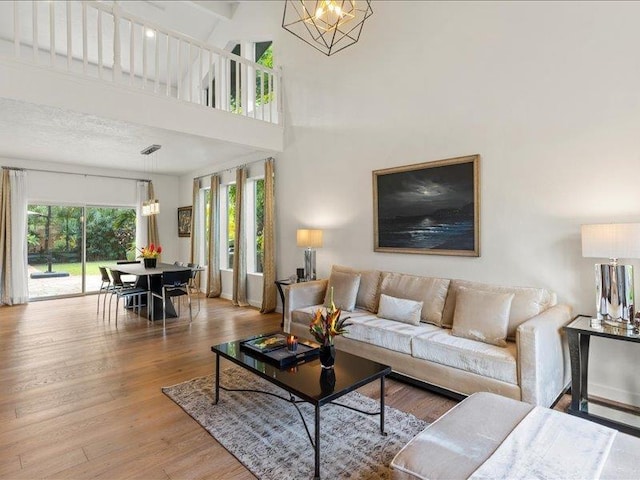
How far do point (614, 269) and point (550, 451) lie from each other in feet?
5.88

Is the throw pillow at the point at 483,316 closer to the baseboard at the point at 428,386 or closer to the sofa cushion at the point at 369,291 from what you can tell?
the baseboard at the point at 428,386

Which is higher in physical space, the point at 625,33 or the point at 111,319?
the point at 625,33

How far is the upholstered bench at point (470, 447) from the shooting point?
1.35 m

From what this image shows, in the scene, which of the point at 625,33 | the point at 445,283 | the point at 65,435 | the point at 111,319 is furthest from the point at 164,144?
the point at 625,33

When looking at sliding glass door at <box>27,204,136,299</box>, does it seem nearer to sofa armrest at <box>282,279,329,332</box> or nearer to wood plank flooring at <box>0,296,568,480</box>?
wood plank flooring at <box>0,296,568,480</box>

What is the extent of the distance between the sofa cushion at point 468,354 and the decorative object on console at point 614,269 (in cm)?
72

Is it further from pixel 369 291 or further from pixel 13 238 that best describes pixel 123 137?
pixel 369 291

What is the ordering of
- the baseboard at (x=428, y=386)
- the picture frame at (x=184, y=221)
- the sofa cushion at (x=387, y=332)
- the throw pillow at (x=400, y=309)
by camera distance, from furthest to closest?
the picture frame at (x=184, y=221)
the throw pillow at (x=400, y=309)
the sofa cushion at (x=387, y=332)
the baseboard at (x=428, y=386)

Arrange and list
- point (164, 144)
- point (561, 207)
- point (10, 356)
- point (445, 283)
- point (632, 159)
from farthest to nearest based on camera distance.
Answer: point (164, 144)
point (10, 356)
point (445, 283)
point (561, 207)
point (632, 159)

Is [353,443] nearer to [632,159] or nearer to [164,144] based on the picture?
[632,159]

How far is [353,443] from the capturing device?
2.29 m

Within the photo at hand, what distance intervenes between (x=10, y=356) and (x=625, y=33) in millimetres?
6494

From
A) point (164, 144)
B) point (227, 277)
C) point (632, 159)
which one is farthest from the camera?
point (227, 277)

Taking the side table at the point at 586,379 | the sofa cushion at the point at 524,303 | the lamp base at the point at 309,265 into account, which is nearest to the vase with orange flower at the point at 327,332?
the sofa cushion at the point at 524,303
